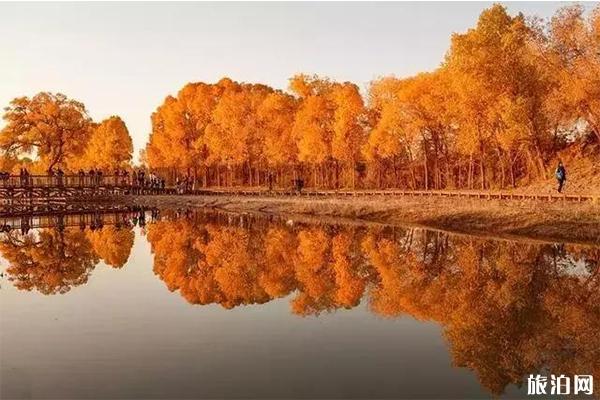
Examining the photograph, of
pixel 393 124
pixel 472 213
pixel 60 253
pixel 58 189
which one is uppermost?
pixel 393 124

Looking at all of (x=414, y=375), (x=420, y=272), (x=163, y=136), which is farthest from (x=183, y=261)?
(x=163, y=136)

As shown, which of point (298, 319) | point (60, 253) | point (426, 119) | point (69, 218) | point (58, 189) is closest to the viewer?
point (298, 319)

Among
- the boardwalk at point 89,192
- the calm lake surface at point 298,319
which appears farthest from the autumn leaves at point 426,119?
the calm lake surface at point 298,319

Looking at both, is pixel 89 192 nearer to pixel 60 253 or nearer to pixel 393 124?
pixel 393 124

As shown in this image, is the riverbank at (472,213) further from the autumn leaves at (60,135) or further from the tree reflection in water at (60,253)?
the autumn leaves at (60,135)

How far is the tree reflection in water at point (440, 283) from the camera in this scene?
1327 cm

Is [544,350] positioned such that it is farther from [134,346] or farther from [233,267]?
[233,267]

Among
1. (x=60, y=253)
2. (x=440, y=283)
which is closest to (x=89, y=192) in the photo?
(x=60, y=253)

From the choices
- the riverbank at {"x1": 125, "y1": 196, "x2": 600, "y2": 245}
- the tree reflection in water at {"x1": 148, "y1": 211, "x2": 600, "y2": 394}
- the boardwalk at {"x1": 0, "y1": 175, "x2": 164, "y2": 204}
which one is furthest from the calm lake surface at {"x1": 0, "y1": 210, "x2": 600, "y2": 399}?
the boardwalk at {"x1": 0, "y1": 175, "x2": 164, "y2": 204}

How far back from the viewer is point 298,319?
16609 millimetres

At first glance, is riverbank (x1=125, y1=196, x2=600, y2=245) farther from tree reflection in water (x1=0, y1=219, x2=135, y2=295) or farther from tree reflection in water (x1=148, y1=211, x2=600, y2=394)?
tree reflection in water (x1=0, y1=219, x2=135, y2=295)

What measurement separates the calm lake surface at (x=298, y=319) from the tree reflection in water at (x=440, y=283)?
0.06 meters

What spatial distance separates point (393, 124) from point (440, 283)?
38.0 meters

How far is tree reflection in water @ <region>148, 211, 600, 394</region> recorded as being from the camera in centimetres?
1327
